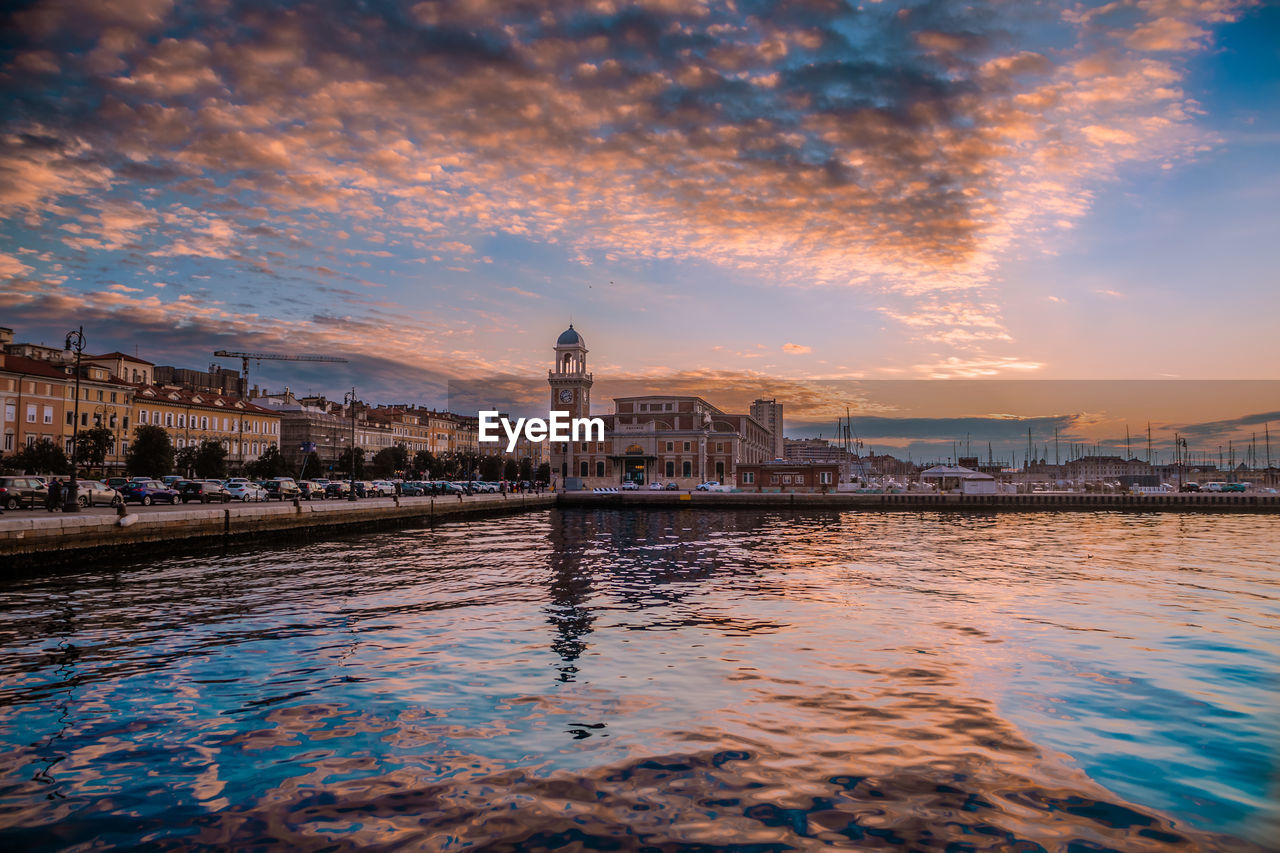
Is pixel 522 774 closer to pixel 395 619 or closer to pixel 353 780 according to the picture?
pixel 353 780

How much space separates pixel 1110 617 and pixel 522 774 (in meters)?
15.9

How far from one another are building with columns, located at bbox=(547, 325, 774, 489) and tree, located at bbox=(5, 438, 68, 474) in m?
61.3

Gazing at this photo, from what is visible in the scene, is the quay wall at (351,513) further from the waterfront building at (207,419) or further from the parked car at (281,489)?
the waterfront building at (207,419)

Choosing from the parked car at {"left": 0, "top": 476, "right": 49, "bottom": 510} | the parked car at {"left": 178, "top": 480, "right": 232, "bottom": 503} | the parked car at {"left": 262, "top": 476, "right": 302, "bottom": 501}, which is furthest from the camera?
the parked car at {"left": 262, "top": 476, "right": 302, "bottom": 501}

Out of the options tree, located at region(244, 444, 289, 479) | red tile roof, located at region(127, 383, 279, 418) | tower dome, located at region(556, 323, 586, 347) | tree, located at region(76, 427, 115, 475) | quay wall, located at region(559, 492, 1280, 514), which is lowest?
quay wall, located at region(559, 492, 1280, 514)

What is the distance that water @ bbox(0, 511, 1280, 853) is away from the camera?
22.8 ft

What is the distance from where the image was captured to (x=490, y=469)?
5522 inches

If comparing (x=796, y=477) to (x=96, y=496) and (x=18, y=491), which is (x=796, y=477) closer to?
(x=96, y=496)

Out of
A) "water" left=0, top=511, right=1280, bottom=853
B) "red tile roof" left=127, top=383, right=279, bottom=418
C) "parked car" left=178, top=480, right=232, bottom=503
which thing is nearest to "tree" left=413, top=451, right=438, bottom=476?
"red tile roof" left=127, top=383, right=279, bottom=418

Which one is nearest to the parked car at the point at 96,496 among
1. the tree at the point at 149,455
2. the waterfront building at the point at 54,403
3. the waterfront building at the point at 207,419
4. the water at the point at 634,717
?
the water at the point at 634,717

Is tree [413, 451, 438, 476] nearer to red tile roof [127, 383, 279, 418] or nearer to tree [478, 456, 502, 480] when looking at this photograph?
tree [478, 456, 502, 480]

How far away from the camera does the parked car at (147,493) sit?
4512 centimetres

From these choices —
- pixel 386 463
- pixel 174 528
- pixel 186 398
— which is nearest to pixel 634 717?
pixel 174 528

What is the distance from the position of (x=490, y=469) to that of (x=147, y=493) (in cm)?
9497
